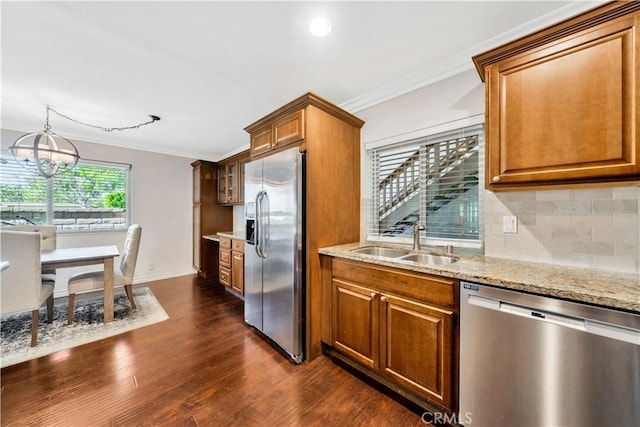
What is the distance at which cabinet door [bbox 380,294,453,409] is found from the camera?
4.65 feet

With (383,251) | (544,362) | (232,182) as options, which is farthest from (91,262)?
(544,362)

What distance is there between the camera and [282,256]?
7.22ft

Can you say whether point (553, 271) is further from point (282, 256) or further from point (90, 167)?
point (90, 167)

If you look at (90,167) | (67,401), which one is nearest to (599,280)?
(67,401)

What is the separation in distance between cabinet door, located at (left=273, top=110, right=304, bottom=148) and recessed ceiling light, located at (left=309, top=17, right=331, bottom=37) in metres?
0.60

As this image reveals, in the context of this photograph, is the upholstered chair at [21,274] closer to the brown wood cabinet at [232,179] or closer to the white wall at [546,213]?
the brown wood cabinet at [232,179]

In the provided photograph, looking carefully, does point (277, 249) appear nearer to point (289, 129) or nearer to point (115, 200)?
point (289, 129)

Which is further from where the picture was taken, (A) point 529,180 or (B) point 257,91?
(B) point 257,91

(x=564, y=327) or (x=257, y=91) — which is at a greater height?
(x=257, y=91)

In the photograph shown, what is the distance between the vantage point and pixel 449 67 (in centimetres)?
197

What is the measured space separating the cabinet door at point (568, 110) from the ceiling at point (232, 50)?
45 cm

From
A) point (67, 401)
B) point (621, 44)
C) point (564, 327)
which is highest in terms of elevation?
point (621, 44)

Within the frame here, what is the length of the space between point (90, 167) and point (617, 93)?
19.5 feet

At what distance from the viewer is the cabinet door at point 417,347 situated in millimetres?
1418
